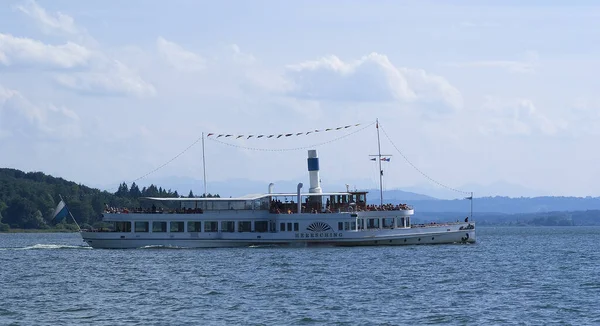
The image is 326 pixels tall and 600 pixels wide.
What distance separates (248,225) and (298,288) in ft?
104

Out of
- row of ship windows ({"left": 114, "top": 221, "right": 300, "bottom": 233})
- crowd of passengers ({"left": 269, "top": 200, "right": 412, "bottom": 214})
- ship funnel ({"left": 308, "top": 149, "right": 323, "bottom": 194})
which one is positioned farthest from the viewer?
ship funnel ({"left": 308, "top": 149, "right": 323, "bottom": 194})

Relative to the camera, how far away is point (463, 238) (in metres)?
91.2

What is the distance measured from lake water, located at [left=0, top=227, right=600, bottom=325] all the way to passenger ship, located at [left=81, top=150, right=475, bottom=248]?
2.46 m

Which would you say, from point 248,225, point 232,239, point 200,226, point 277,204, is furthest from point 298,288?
point 277,204

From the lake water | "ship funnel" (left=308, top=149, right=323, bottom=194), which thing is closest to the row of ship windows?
the lake water

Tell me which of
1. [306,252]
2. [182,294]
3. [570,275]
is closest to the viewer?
[182,294]

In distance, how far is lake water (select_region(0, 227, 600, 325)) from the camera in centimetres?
4388

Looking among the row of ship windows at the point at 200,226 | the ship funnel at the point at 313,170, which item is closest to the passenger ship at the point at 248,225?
the row of ship windows at the point at 200,226

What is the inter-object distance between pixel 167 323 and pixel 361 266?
89.1ft

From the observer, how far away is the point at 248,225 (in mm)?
86000

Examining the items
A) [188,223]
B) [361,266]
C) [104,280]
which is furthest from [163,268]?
[188,223]

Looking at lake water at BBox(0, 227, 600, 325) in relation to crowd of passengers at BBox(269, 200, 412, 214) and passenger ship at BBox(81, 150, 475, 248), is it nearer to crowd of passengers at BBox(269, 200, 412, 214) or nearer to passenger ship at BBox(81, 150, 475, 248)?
passenger ship at BBox(81, 150, 475, 248)

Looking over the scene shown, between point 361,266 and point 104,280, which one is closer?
point 104,280

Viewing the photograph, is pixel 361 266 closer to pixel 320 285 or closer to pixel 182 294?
pixel 320 285
